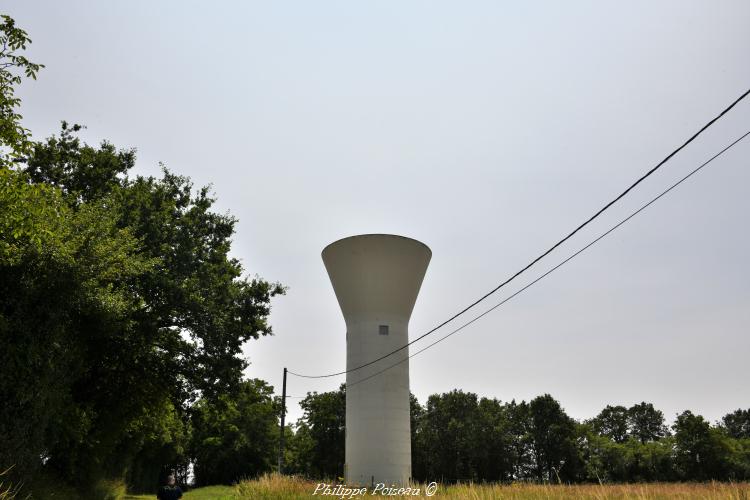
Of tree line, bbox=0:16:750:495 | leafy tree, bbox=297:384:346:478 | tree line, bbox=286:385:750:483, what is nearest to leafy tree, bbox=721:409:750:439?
tree line, bbox=286:385:750:483

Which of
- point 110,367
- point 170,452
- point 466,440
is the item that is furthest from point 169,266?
point 466,440

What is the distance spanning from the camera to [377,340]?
2386cm

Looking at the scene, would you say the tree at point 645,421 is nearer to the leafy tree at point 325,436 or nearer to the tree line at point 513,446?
the tree line at point 513,446

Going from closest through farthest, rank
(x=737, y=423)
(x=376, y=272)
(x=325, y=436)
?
(x=376, y=272) → (x=325, y=436) → (x=737, y=423)

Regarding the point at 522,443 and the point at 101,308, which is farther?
the point at 522,443

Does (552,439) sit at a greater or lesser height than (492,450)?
greater

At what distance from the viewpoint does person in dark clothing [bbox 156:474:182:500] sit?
11306 millimetres

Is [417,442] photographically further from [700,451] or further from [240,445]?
[700,451]

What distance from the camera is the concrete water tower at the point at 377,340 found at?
22.7 m

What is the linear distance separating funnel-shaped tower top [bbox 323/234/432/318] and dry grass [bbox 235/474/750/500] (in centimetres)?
915

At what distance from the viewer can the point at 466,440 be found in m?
56.8

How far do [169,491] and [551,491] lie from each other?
744 centimetres

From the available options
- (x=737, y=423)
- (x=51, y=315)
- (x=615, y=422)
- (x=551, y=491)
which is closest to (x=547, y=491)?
(x=551, y=491)

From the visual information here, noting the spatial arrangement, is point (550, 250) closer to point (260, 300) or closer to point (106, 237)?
point (106, 237)
